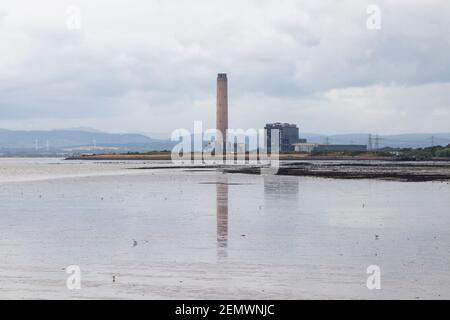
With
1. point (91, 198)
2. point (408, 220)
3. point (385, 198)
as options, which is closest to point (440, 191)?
point (385, 198)

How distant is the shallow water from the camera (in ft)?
59.6

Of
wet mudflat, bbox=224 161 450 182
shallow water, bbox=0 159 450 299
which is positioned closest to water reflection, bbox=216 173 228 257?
shallow water, bbox=0 159 450 299

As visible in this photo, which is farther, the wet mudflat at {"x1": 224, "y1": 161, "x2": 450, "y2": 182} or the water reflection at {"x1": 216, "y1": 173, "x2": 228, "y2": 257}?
the wet mudflat at {"x1": 224, "y1": 161, "x2": 450, "y2": 182}

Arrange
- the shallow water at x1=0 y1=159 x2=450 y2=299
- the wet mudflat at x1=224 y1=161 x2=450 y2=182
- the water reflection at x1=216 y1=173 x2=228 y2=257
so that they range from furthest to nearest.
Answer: the wet mudflat at x1=224 y1=161 x2=450 y2=182
the water reflection at x1=216 y1=173 x2=228 y2=257
the shallow water at x1=0 y1=159 x2=450 y2=299

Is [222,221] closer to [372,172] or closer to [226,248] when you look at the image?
[226,248]

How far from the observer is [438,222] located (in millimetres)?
33562

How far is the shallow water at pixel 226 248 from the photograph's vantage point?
59.6 ft

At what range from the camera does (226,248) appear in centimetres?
2498

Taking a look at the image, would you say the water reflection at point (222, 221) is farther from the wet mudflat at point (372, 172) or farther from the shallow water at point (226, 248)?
the wet mudflat at point (372, 172)

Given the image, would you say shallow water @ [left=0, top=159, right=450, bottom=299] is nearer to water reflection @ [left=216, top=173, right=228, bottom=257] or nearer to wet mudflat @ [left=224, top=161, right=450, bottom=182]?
water reflection @ [left=216, top=173, right=228, bottom=257]

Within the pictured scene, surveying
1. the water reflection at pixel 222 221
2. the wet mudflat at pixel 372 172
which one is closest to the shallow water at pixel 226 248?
the water reflection at pixel 222 221

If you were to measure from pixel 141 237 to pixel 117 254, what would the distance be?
4446 millimetres

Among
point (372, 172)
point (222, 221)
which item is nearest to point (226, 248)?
point (222, 221)
